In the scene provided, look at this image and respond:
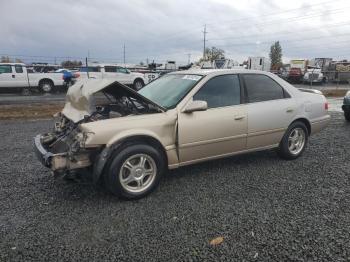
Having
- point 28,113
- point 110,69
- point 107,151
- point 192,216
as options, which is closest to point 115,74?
point 110,69

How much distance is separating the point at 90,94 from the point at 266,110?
8.57 feet

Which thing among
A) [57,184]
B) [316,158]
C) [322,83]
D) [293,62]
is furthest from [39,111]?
[293,62]

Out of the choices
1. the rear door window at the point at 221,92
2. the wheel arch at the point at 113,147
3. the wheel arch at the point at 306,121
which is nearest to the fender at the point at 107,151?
the wheel arch at the point at 113,147

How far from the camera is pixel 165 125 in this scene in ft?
13.1

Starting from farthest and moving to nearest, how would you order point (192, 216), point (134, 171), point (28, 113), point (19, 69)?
point (19, 69), point (28, 113), point (134, 171), point (192, 216)

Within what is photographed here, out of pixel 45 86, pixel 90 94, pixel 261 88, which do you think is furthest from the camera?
pixel 45 86

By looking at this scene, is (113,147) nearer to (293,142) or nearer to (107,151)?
(107,151)

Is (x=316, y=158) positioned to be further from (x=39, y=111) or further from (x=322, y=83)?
(x=322, y=83)

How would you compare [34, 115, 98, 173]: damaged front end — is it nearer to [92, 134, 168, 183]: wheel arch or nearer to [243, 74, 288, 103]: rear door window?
[92, 134, 168, 183]: wheel arch

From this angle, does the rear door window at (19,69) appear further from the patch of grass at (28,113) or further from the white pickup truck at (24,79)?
the patch of grass at (28,113)

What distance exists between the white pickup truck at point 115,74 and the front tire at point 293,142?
1599cm

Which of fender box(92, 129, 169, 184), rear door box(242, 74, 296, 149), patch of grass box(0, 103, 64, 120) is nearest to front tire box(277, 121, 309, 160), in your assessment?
rear door box(242, 74, 296, 149)

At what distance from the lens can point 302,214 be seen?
11.5ft

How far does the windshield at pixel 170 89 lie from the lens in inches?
171
